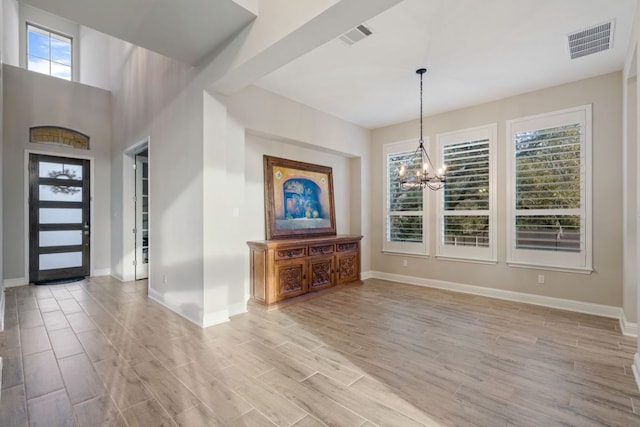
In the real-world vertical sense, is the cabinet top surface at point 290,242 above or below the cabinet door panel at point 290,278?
above

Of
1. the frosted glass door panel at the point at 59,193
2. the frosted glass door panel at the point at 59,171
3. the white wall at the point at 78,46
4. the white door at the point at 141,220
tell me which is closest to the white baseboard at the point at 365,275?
the white door at the point at 141,220

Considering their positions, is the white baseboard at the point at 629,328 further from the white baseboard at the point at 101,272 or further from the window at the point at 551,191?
the white baseboard at the point at 101,272

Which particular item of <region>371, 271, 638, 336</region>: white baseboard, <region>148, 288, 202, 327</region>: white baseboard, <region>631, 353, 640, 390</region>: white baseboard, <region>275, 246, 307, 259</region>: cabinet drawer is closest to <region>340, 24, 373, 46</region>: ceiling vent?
<region>275, 246, 307, 259</region>: cabinet drawer

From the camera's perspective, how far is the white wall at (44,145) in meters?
5.34

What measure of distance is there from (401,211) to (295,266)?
260 centimetres

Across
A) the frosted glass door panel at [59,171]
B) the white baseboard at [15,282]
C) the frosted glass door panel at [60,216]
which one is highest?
the frosted glass door panel at [59,171]

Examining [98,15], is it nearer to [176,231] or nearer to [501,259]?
[176,231]

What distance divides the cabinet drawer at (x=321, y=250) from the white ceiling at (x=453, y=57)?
2388 millimetres

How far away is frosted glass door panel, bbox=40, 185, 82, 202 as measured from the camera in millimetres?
5711

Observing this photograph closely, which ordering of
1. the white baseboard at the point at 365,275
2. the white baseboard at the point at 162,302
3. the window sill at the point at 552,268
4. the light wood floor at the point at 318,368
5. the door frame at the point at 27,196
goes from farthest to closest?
1. the white baseboard at the point at 365,275
2. the door frame at the point at 27,196
3. the window sill at the point at 552,268
4. the white baseboard at the point at 162,302
5. the light wood floor at the point at 318,368

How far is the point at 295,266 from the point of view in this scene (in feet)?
14.7

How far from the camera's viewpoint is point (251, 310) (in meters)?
4.08

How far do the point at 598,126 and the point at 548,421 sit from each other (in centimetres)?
390

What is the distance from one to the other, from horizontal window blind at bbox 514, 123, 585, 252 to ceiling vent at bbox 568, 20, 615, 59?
3.64 feet
